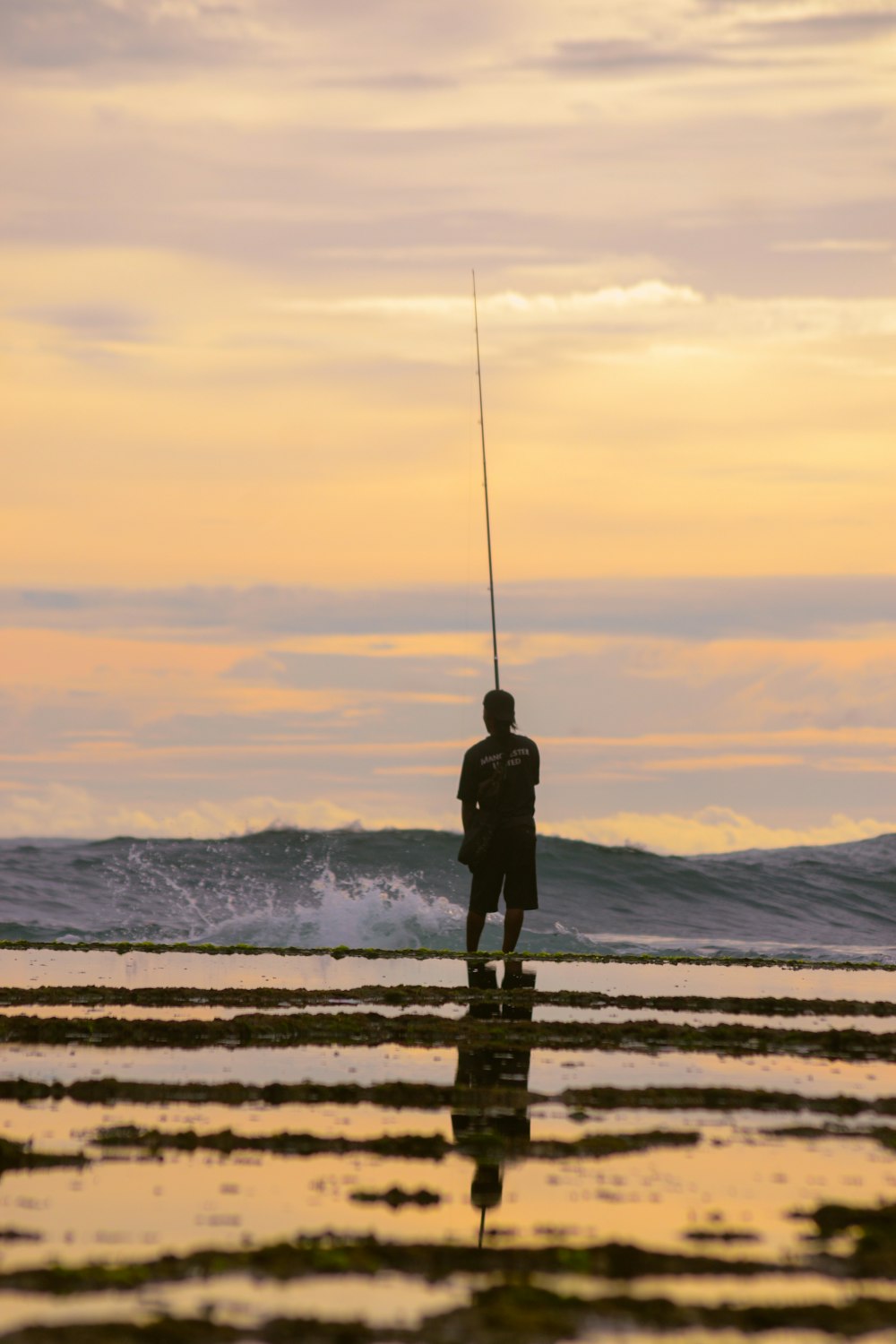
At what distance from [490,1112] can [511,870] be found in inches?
260

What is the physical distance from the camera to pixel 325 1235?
12.9 feet

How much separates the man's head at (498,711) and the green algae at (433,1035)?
160 inches

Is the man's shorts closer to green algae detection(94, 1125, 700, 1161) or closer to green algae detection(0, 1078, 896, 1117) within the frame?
green algae detection(0, 1078, 896, 1117)

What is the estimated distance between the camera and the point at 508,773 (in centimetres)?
1219

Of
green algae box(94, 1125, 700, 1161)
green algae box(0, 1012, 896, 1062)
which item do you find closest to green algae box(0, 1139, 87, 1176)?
green algae box(94, 1125, 700, 1161)

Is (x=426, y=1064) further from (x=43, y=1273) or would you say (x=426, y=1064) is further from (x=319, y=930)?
(x=319, y=930)

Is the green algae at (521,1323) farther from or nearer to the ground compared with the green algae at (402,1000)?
nearer to the ground

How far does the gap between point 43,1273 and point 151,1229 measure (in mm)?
478

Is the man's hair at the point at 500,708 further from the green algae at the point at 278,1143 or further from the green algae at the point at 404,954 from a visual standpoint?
the green algae at the point at 278,1143

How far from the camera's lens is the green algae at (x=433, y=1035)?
7391mm

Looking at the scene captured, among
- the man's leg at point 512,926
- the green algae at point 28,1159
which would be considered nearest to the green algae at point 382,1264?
the green algae at point 28,1159

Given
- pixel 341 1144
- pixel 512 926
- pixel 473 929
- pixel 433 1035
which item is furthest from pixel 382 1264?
pixel 473 929

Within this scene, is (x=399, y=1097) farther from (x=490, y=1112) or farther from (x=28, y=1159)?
(x=28, y=1159)

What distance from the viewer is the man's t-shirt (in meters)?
12.2
